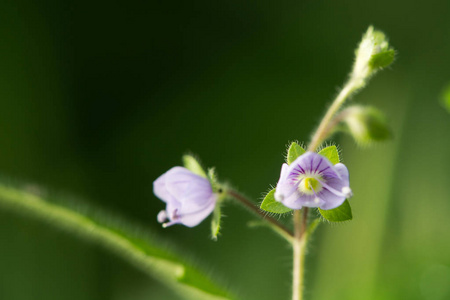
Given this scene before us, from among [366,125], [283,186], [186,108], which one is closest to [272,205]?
[283,186]

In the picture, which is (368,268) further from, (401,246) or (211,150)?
(211,150)

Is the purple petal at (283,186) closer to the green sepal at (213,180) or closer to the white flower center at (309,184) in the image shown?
the white flower center at (309,184)

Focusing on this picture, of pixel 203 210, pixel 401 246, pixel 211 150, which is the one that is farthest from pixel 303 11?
pixel 203 210

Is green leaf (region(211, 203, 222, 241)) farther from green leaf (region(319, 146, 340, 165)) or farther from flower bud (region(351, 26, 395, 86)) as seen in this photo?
flower bud (region(351, 26, 395, 86))

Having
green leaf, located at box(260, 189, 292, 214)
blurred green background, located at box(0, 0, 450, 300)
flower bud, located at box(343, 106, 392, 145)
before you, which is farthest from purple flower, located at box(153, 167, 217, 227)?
blurred green background, located at box(0, 0, 450, 300)

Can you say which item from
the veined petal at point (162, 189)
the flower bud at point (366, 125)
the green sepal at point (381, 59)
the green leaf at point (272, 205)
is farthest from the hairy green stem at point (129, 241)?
the green sepal at point (381, 59)

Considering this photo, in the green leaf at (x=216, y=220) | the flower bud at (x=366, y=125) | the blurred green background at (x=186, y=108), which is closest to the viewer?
the green leaf at (x=216, y=220)
